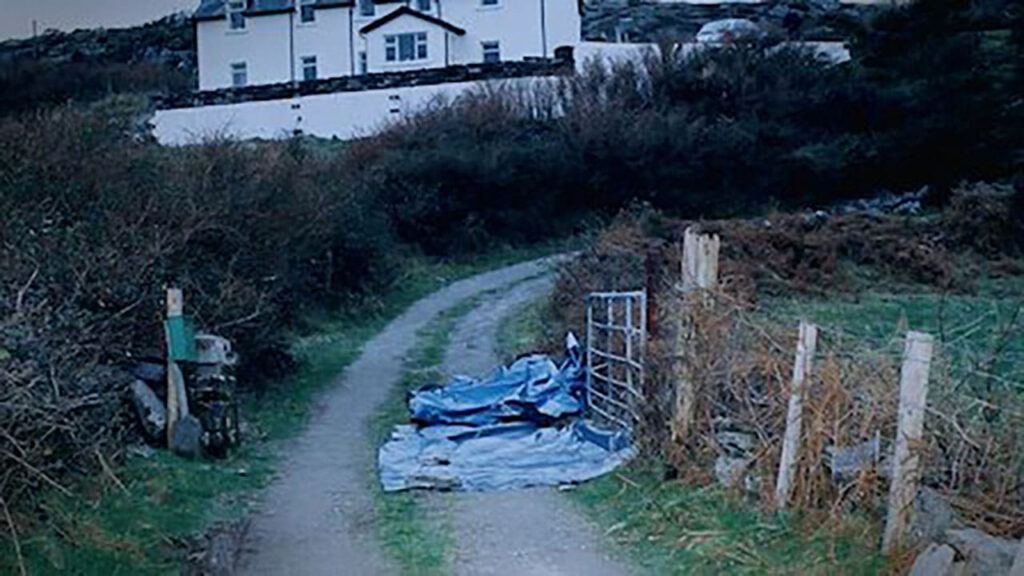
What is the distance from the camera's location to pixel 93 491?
10.8m

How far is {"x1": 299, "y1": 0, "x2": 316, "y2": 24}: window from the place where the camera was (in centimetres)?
5941

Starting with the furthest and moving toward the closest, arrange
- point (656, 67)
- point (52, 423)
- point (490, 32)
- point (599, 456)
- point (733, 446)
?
point (490, 32) → point (656, 67) → point (599, 456) → point (733, 446) → point (52, 423)

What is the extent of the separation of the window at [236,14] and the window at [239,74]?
1580 mm

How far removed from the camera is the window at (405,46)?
56.1 metres

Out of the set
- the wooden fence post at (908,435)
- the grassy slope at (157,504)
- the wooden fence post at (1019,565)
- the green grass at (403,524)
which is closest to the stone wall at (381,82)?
the grassy slope at (157,504)

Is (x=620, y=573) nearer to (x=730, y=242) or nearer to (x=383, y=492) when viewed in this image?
(x=383, y=492)

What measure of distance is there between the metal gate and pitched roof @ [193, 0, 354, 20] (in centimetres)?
4323

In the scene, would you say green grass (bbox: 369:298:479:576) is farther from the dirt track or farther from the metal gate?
the metal gate

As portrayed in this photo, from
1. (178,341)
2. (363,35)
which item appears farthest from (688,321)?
(363,35)

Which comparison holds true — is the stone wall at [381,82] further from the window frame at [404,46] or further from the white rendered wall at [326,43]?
the white rendered wall at [326,43]

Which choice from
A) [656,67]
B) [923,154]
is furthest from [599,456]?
[656,67]

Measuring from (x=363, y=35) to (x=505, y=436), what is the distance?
140 ft

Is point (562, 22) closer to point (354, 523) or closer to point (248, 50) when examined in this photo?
point (248, 50)

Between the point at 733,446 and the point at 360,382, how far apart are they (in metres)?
10.0
